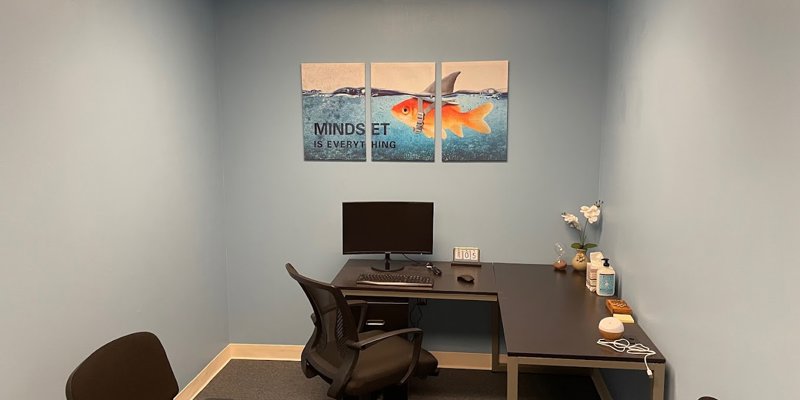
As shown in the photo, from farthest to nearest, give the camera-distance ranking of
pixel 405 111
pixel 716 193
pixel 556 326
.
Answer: pixel 405 111 < pixel 556 326 < pixel 716 193

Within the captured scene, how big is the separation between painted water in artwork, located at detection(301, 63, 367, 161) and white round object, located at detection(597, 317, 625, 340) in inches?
76.1

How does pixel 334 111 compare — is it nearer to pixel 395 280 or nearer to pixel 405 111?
pixel 405 111

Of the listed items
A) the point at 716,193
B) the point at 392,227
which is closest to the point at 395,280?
the point at 392,227

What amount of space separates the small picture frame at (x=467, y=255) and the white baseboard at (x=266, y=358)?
0.67 metres

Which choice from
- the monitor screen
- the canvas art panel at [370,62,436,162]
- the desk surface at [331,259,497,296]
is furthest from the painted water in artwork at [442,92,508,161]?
the desk surface at [331,259,497,296]

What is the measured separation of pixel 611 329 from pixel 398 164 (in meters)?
1.81

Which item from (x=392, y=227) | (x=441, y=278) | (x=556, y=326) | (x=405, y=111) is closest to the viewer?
(x=556, y=326)

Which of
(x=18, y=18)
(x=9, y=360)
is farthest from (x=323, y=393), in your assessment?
(x=18, y=18)

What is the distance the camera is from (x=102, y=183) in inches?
95.7

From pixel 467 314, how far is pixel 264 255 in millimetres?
1508

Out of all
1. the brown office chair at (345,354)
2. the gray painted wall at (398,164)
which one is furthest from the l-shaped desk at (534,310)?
the brown office chair at (345,354)

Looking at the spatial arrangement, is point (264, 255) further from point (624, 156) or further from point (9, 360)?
point (624, 156)

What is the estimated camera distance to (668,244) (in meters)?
2.18

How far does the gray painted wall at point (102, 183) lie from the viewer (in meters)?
1.96
